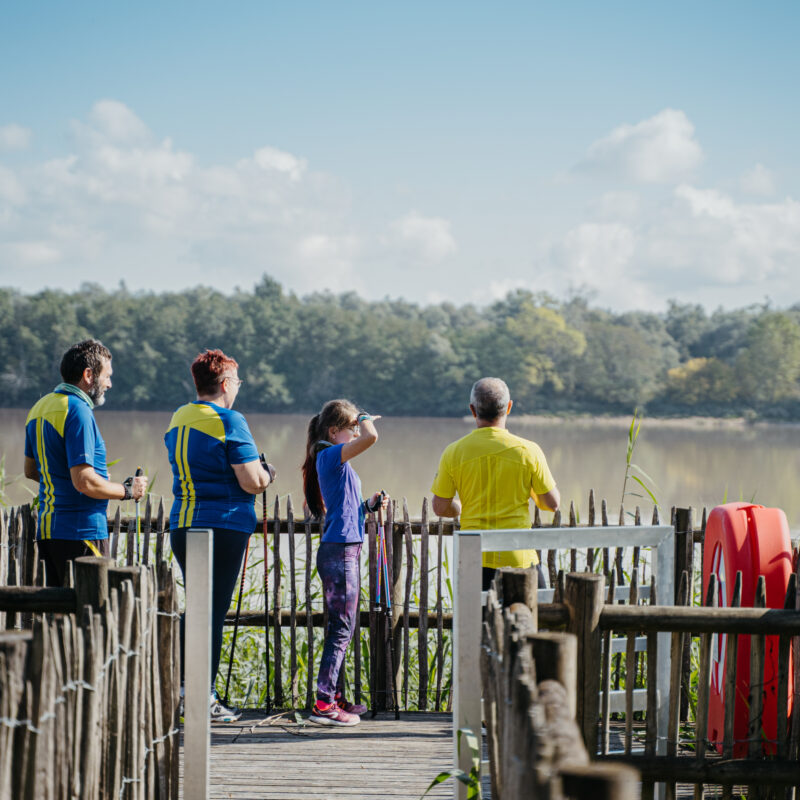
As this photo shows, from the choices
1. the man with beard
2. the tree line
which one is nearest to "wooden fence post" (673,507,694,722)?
the man with beard

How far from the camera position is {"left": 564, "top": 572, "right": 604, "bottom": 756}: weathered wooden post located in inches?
93.0

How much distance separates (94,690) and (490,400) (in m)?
2.12

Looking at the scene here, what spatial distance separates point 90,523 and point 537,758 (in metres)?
→ 2.61

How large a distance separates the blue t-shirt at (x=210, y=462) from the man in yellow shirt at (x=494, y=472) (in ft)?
2.59

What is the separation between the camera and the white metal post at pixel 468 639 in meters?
2.67

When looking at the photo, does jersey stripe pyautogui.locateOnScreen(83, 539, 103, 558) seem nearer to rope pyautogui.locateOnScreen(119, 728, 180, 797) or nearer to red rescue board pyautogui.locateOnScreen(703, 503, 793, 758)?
rope pyautogui.locateOnScreen(119, 728, 180, 797)

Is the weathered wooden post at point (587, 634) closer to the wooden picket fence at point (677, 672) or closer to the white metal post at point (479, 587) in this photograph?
the wooden picket fence at point (677, 672)

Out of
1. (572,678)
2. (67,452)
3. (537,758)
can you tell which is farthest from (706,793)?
(67,452)

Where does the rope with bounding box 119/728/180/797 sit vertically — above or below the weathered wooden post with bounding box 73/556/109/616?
below

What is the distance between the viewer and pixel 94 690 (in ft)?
6.70

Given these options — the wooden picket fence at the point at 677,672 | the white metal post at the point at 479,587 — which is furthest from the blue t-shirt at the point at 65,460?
the wooden picket fence at the point at 677,672

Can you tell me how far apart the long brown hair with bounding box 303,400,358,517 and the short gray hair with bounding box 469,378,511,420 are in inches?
20.7

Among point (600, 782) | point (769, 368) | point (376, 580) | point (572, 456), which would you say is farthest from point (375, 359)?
point (600, 782)

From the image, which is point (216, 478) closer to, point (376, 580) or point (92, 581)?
point (376, 580)
